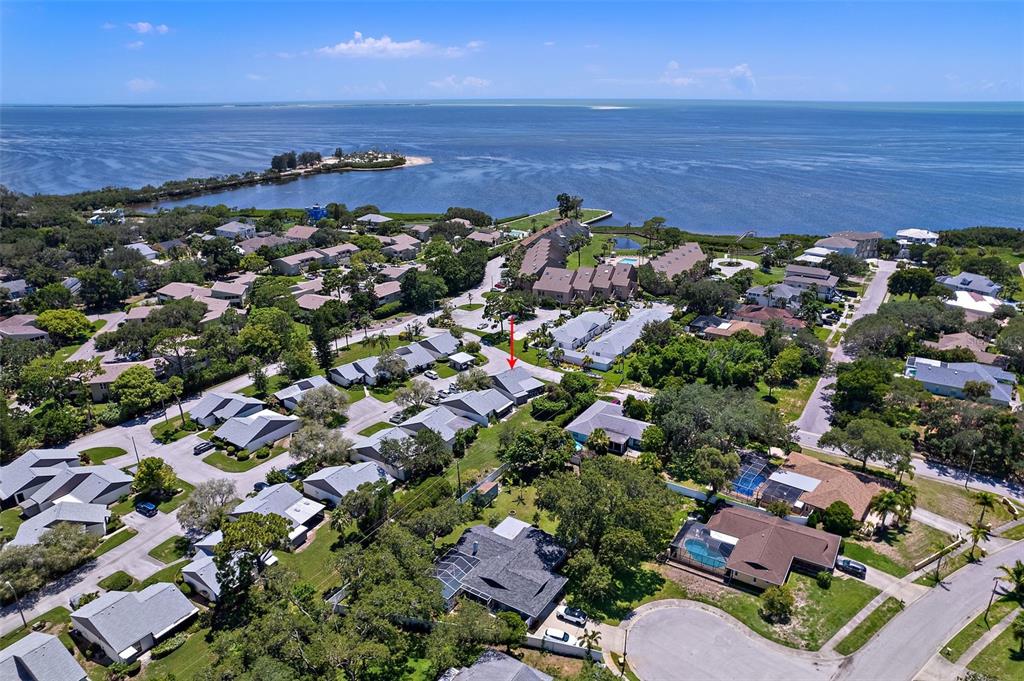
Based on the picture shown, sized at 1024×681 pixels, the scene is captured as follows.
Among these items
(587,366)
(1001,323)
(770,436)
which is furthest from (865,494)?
(1001,323)

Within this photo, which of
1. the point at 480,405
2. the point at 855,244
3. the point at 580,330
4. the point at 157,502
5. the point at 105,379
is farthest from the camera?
the point at 855,244

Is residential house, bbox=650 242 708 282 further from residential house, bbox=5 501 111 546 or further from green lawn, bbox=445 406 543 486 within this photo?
residential house, bbox=5 501 111 546

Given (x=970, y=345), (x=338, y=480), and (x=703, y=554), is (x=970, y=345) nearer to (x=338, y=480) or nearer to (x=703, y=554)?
(x=703, y=554)

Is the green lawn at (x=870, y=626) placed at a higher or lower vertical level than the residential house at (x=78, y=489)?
lower

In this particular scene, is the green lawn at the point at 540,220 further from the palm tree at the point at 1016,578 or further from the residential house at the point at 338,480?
the palm tree at the point at 1016,578

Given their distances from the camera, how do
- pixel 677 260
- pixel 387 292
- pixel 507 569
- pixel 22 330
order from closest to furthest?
1. pixel 507 569
2. pixel 22 330
3. pixel 387 292
4. pixel 677 260

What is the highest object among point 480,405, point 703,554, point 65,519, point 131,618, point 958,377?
point 958,377

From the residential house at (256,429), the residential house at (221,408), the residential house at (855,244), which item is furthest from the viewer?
the residential house at (855,244)

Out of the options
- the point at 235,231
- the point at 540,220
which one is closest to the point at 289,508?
the point at 235,231

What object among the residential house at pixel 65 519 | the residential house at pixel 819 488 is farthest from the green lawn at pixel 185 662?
the residential house at pixel 819 488
